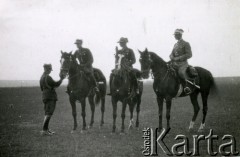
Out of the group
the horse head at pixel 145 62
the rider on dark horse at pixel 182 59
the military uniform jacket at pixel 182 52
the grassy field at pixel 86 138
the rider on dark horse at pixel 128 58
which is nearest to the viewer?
the grassy field at pixel 86 138

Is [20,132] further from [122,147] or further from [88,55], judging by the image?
[122,147]

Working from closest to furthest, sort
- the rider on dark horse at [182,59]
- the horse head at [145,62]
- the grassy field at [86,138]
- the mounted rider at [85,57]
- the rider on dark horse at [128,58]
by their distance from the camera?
the grassy field at [86,138]
the horse head at [145,62]
the rider on dark horse at [128,58]
the rider on dark horse at [182,59]
the mounted rider at [85,57]

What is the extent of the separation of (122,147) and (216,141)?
10.2 feet

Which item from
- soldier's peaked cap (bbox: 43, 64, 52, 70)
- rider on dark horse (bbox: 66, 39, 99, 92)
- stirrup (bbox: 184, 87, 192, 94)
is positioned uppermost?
rider on dark horse (bbox: 66, 39, 99, 92)

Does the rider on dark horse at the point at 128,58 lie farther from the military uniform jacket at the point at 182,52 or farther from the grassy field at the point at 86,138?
the grassy field at the point at 86,138

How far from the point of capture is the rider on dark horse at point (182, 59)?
1241 cm

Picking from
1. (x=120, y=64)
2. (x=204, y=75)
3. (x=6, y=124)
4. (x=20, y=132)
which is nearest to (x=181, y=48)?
(x=204, y=75)

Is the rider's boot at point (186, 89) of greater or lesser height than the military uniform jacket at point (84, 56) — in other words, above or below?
below

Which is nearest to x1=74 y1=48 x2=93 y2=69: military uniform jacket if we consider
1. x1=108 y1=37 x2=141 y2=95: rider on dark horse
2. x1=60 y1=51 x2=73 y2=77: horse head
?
x1=108 y1=37 x2=141 y2=95: rider on dark horse

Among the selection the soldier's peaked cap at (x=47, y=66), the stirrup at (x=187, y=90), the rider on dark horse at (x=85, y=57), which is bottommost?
the stirrup at (x=187, y=90)

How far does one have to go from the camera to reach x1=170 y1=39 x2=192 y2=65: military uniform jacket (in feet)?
41.2

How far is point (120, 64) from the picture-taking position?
12.0 metres

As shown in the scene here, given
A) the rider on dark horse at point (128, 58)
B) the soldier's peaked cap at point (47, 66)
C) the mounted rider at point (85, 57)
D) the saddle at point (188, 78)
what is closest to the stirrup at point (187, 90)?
the saddle at point (188, 78)

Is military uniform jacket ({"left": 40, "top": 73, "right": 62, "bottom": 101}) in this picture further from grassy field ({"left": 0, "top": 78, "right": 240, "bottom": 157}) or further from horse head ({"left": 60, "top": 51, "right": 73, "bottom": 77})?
grassy field ({"left": 0, "top": 78, "right": 240, "bottom": 157})
